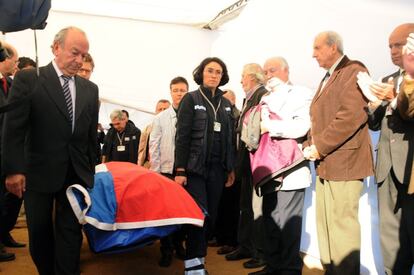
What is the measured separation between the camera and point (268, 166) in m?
2.51

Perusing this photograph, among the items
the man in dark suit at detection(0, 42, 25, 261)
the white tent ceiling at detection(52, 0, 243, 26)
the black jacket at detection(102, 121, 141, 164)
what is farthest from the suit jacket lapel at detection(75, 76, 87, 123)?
the white tent ceiling at detection(52, 0, 243, 26)

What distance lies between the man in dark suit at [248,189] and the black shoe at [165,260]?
1.56 feet

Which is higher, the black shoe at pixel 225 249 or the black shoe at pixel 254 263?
the black shoe at pixel 254 263

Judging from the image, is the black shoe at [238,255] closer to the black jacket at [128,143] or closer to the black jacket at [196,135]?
the black jacket at [196,135]

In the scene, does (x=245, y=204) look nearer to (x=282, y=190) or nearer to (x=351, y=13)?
(x=282, y=190)

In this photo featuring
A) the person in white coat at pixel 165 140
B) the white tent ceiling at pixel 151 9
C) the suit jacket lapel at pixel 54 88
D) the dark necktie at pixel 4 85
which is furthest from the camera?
the white tent ceiling at pixel 151 9

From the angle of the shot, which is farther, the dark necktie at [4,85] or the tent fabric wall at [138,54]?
the tent fabric wall at [138,54]

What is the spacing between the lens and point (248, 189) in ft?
10.3

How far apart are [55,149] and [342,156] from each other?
1.52 metres

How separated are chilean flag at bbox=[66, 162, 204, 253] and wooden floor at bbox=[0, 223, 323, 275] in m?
0.62

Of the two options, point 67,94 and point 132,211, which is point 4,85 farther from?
point 132,211

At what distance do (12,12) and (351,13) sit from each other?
2107 mm

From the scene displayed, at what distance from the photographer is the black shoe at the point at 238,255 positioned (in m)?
3.21

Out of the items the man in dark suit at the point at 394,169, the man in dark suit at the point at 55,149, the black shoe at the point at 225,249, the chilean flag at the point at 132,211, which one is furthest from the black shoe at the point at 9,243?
the man in dark suit at the point at 394,169
